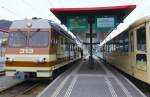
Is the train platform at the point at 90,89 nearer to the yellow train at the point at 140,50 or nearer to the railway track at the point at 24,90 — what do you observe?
the yellow train at the point at 140,50

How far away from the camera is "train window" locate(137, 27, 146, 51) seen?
512 inches

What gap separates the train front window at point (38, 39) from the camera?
15.7m

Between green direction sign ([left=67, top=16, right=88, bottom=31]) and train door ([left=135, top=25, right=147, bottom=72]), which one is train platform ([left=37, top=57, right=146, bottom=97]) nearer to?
train door ([left=135, top=25, right=147, bottom=72])

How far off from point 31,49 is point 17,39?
0.96 m

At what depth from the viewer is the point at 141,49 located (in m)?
13.5

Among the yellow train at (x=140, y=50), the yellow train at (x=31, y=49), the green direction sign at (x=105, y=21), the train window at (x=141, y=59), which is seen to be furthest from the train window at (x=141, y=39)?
the green direction sign at (x=105, y=21)

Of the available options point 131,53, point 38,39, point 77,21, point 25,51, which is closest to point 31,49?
point 25,51

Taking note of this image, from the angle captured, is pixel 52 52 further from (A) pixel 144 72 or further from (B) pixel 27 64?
(A) pixel 144 72

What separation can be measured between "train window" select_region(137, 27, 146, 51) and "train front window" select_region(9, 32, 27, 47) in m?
5.17

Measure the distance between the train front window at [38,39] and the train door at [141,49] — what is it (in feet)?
13.3

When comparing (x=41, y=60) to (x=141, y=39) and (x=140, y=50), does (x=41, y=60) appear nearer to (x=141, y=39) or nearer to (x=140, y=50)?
(x=140, y=50)

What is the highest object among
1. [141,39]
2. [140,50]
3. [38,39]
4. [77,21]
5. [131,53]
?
[77,21]

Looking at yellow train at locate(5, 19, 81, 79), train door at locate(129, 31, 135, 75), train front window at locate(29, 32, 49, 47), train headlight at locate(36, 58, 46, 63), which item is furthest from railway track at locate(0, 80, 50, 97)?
train door at locate(129, 31, 135, 75)

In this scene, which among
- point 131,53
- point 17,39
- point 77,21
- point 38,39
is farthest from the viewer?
point 77,21
